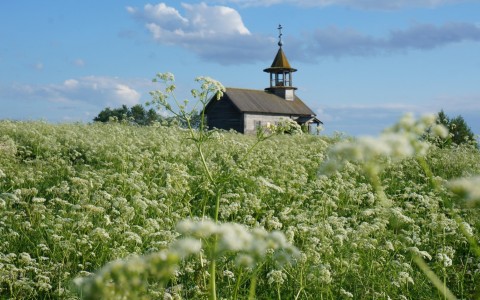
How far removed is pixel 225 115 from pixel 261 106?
125 inches

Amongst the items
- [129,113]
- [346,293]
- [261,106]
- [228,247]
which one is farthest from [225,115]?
[228,247]

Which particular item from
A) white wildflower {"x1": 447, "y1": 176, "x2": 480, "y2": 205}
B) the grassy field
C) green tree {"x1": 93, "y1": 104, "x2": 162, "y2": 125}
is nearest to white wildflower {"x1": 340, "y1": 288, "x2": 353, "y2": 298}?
the grassy field

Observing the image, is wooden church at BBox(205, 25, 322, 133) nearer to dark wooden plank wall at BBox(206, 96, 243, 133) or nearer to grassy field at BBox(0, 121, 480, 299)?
dark wooden plank wall at BBox(206, 96, 243, 133)

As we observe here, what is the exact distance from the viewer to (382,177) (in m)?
13.3

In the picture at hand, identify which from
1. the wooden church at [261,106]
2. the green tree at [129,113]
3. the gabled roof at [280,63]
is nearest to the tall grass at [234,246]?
the wooden church at [261,106]

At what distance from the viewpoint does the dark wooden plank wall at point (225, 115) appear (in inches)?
2003

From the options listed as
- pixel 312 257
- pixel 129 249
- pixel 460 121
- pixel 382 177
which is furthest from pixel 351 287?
pixel 460 121

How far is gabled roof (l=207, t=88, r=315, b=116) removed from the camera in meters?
50.6

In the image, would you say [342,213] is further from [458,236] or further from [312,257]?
[312,257]

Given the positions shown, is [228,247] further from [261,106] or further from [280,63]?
[280,63]

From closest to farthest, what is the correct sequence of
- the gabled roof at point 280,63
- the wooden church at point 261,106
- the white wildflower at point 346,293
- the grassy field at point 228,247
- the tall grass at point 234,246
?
1. the tall grass at point 234,246
2. the grassy field at point 228,247
3. the white wildflower at point 346,293
4. the wooden church at point 261,106
5. the gabled roof at point 280,63

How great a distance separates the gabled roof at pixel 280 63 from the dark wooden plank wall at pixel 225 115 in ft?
24.8

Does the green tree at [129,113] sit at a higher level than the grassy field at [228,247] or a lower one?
higher

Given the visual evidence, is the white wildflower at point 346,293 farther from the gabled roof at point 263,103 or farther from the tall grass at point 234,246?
the gabled roof at point 263,103
